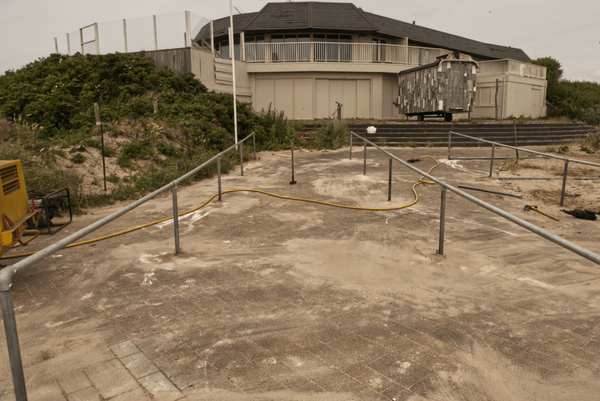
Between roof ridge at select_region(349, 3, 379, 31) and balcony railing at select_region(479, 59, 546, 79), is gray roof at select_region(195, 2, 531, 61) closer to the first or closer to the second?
roof ridge at select_region(349, 3, 379, 31)

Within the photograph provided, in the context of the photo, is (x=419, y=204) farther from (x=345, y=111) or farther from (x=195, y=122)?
(x=345, y=111)

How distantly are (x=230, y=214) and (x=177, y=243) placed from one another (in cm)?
235

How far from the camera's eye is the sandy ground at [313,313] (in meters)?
3.16

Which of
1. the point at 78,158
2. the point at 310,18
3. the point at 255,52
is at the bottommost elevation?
the point at 78,158

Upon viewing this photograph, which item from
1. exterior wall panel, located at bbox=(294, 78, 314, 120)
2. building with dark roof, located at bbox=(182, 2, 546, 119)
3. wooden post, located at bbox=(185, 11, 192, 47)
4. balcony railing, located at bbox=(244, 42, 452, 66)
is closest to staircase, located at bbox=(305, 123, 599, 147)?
exterior wall panel, located at bbox=(294, 78, 314, 120)

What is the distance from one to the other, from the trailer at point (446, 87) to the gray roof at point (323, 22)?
6.22 m

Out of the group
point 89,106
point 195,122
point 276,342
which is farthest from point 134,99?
point 276,342

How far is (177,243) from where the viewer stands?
19.9 feet

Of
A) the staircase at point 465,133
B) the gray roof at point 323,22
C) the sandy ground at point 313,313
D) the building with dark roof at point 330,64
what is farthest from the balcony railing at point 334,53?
the sandy ground at point 313,313

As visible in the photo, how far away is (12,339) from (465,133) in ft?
74.7

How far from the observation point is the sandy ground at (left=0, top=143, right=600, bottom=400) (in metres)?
3.16

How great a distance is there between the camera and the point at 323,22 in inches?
1124

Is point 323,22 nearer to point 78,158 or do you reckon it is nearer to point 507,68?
point 507,68

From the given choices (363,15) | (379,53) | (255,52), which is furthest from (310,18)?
(379,53)
